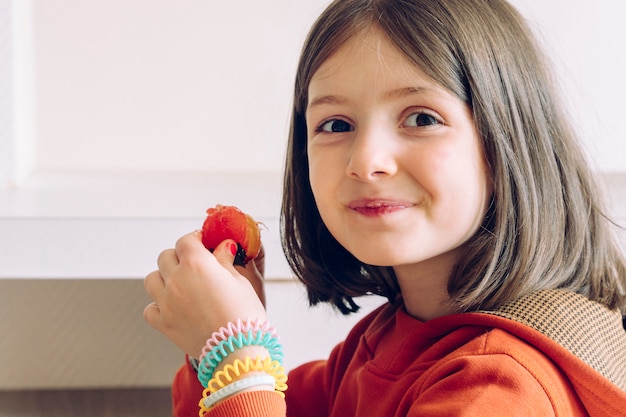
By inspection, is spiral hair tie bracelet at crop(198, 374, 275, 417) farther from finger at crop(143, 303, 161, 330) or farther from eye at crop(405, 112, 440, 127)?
eye at crop(405, 112, 440, 127)

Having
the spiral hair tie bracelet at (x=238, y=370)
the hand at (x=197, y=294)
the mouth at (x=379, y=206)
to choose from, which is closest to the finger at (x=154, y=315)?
the hand at (x=197, y=294)

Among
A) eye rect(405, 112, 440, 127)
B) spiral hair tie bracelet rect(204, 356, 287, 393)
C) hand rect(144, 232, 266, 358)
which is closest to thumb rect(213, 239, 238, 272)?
hand rect(144, 232, 266, 358)

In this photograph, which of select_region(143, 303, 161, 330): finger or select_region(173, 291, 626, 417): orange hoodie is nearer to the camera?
select_region(173, 291, 626, 417): orange hoodie

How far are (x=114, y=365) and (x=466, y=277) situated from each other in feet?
2.91

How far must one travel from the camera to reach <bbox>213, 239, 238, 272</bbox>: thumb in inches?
31.5

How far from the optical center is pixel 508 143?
0.75 meters

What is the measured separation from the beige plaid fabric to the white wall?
47cm

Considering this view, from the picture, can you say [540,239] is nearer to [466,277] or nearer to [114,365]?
[466,277]

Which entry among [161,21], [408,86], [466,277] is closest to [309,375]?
[466,277]

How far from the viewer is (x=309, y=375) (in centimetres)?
100

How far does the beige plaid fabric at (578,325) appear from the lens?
2.23 ft

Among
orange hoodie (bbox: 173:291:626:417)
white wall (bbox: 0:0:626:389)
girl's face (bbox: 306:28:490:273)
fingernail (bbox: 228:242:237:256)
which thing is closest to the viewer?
orange hoodie (bbox: 173:291:626:417)

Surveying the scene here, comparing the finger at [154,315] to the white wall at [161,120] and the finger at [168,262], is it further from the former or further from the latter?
the white wall at [161,120]

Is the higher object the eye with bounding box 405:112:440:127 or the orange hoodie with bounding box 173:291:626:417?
the eye with bounding box 405:112:440:127
